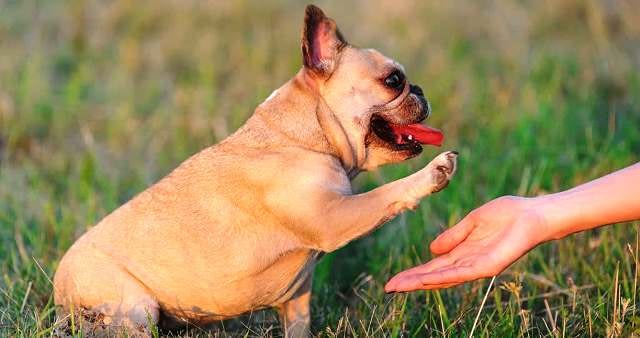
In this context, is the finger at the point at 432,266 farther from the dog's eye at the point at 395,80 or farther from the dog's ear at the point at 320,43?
the dog's ear at the point at 320,43

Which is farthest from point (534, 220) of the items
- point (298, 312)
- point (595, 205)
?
point (298, 312)

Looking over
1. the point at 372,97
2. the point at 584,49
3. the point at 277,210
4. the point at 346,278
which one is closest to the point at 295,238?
the point at 277,210

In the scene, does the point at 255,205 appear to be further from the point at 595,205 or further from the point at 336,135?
the point at 595,205

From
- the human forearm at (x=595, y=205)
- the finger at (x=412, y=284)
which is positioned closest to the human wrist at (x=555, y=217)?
the human forearm at (x=595, y=205)

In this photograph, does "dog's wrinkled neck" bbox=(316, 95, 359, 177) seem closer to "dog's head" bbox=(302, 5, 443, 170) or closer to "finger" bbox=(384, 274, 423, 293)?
"dog's head" bbox=(302, 5, 443, 170)

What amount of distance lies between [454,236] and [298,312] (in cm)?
94

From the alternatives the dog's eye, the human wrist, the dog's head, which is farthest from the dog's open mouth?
the human wrist

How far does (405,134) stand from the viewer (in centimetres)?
450

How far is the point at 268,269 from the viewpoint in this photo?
4.28 m

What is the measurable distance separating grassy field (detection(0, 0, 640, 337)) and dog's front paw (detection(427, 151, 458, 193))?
67 cm

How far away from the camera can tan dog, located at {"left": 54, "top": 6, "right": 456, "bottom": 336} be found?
13.8 feet

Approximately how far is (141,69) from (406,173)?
3502 millimetres

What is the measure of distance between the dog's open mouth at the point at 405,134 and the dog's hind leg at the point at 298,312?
0.79 meters

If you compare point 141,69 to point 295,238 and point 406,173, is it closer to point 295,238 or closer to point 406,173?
point 406,173
